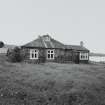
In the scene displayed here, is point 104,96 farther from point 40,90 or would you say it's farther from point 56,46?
point 56,46

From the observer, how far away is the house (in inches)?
1291

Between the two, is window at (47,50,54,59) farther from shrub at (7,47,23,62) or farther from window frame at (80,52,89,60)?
window frame at (80,52,89,60)

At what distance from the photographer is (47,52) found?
33.7 meters

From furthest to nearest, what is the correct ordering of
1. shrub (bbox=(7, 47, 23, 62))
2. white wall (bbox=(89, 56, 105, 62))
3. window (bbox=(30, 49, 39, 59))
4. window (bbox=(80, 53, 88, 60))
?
white wall (bbox=(89, 56, 105, 62)) → window (bbox=(80, 53, 88, 60)) → window (bbox=(30, 49, 39, 59)) → shrub (bbox=(7, 47, 23, 62))

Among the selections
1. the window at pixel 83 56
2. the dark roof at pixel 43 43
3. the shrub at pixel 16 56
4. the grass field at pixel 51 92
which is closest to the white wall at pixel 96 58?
the window at pixel 83 56

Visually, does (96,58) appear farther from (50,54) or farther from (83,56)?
(50,54)

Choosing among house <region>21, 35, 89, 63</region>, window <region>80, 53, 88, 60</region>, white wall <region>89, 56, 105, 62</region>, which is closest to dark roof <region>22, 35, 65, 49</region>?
house <region>21, 35, 89, 63</region>

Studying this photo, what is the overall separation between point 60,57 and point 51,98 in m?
23.6

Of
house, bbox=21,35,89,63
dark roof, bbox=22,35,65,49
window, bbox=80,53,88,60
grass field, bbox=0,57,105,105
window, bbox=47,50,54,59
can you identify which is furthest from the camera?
A: window, bbox=80,53,88,60

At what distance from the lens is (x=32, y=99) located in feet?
36.2

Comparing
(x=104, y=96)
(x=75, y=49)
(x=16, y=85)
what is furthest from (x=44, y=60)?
(x=104, y=96)

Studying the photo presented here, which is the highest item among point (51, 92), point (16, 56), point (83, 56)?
point (16, 56)

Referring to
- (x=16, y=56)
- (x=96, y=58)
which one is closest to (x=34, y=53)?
(x=16, y=56)

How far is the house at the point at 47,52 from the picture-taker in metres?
32.8
